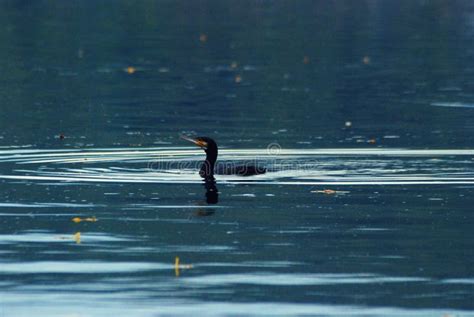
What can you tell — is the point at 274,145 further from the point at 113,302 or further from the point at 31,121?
the point at 113,302

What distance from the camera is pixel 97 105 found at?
29812 millimetres

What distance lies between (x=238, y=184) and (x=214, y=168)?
44.9 inches

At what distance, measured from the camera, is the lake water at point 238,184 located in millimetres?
11711

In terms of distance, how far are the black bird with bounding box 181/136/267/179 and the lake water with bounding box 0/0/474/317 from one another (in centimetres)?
15

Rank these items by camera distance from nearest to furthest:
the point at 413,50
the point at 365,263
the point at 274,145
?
the point at 365,263 → the point at 274,145 → the point at 413,50

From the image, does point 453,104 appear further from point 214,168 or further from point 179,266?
point 179,266

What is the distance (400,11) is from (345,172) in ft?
175

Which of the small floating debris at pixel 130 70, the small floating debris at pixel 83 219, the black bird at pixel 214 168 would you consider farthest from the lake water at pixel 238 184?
the small floating debris at pixel 130 70

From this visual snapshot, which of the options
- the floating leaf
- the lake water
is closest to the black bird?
the lake water

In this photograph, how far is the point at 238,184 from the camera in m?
18.7

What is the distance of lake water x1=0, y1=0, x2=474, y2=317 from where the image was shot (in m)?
11.7

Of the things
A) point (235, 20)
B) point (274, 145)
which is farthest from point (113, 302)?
point (235, 20)

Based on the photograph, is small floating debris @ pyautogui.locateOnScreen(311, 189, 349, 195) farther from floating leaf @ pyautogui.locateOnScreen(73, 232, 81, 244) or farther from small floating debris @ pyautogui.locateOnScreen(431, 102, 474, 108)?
small floating debris @ pyautogui.locateOnScreen(431, 102, 474, 108)

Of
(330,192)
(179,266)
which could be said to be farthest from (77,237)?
(330,192)
